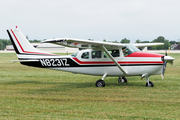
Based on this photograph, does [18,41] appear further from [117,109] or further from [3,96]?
[117,109]

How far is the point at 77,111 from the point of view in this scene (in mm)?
7176

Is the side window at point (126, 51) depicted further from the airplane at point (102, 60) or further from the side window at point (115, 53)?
the side window at point (115, 53)

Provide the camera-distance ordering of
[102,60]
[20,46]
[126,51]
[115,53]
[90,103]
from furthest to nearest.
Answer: [20,46], [102,60], [115,53], [126,51], [90,103]

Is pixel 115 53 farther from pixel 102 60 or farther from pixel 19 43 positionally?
pixel 19 43

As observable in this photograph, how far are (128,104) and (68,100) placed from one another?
220 cm

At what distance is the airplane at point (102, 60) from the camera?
36.7ft

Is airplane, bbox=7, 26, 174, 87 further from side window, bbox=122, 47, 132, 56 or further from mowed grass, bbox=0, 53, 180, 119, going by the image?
mowed grass, bbox=0, 53, 180, 119

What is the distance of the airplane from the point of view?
36.7 feet

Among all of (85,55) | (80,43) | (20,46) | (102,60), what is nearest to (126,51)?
(102,60)

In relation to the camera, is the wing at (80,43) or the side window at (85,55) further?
the side window at (85,55)

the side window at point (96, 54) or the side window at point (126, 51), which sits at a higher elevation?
the side window at point (126, 51)

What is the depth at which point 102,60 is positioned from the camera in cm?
1191

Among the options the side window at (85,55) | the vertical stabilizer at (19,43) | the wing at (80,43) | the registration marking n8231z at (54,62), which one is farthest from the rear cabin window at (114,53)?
the vertical stabilizer at (19,43)

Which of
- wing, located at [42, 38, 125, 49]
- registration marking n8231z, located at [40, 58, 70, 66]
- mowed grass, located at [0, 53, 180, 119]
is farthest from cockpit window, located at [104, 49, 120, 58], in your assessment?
registration marking n8231z, located at [40, 58, 70, 66]
